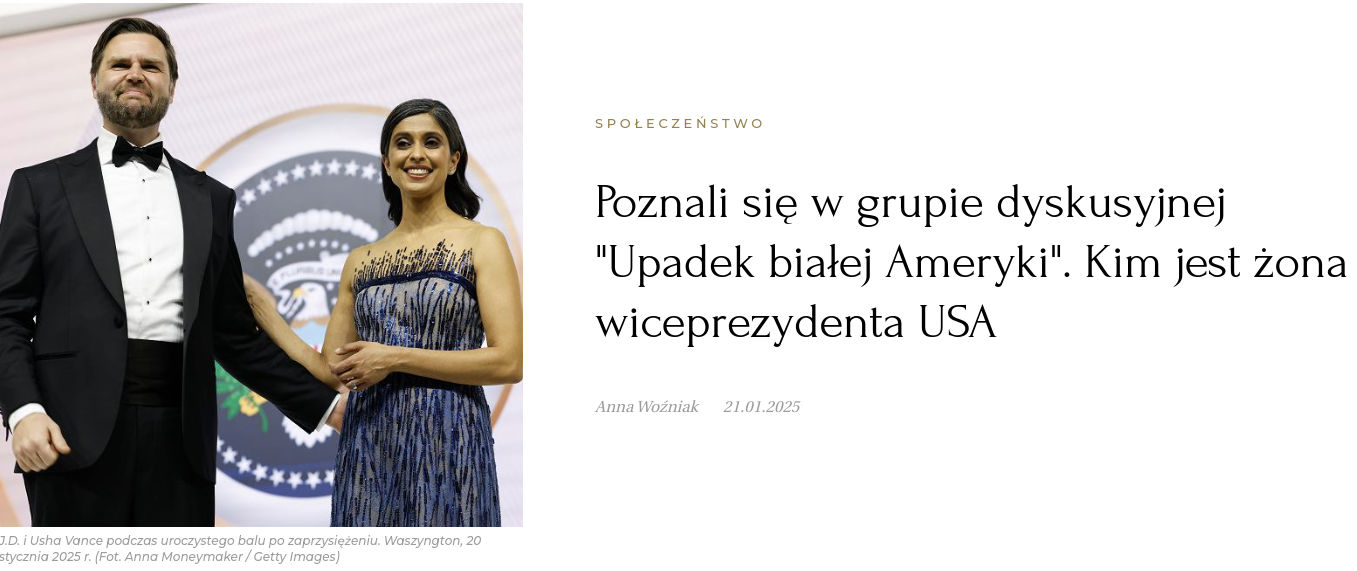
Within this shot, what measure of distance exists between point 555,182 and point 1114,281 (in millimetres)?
1406

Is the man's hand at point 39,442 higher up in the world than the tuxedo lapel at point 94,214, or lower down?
lower down

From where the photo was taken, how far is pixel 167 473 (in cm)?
258

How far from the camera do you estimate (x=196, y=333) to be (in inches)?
102

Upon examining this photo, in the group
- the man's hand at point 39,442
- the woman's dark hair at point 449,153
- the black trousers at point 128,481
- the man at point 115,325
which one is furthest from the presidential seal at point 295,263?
the man's hand at point 39,442

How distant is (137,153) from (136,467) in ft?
2.25

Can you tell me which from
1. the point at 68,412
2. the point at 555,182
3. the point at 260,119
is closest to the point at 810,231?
the point at 555,182

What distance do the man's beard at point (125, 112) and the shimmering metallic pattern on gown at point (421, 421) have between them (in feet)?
2.07

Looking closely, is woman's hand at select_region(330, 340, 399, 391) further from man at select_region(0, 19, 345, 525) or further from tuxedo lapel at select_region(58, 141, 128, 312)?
tuxedo lapel at select_region(58, 141, 128, 312)

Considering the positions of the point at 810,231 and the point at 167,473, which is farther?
the point at 810,231

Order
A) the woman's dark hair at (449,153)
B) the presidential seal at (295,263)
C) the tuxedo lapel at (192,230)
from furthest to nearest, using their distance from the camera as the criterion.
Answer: the presidential seal at (295,263) < the woman's dark hair at (449,153) < the tuxedo lapel at (192,230)

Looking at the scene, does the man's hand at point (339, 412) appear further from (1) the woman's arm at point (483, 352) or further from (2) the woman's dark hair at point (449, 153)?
(2) the woman's dark hair at point (449, 153)

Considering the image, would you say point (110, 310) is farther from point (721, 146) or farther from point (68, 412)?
point (721, 146)

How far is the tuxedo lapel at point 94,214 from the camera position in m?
2.57

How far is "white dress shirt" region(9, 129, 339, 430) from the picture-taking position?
2.58 m
